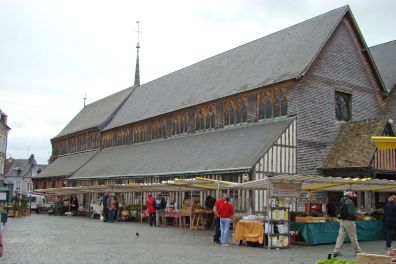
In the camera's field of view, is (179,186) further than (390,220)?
Yes

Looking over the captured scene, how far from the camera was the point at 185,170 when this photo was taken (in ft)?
81.8

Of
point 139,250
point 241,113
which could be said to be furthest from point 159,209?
point 139,250

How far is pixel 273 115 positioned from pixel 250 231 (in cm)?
1007

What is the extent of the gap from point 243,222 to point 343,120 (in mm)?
11899

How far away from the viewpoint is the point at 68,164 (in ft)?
151

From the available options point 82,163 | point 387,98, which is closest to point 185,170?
point 387,98

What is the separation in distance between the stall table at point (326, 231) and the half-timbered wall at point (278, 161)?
160 inches

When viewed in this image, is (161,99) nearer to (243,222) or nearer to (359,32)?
(359,32)

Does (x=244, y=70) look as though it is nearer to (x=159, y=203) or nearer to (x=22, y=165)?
(x=159, y=203)

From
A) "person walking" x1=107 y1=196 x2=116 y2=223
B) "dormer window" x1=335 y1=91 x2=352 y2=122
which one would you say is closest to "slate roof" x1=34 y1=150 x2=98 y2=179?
"person walking" x1=107 y1=196 x2=116 y2=223

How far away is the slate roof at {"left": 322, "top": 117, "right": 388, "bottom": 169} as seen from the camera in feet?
72.7

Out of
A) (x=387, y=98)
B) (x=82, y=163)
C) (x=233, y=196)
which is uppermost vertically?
(x=387, y=98)

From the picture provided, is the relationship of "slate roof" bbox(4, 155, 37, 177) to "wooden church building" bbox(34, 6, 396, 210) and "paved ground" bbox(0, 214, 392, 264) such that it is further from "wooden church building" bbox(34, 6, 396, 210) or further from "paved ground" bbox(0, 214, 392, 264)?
"paved ground" bbox(0, 214, 392, 264)

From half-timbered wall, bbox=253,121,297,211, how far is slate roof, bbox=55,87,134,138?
78.4ft
